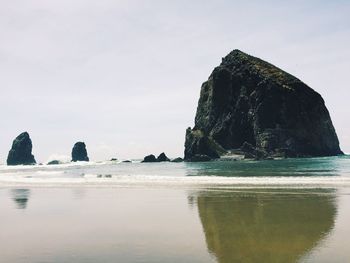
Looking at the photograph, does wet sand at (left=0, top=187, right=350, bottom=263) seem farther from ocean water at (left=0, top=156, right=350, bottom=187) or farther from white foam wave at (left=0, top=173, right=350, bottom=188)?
ocean water at (left=0, top=156, right=350, bottom=187)

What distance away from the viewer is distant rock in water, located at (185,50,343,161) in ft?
535

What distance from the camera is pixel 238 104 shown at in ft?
604

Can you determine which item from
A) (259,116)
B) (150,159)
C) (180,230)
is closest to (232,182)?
(180,230)

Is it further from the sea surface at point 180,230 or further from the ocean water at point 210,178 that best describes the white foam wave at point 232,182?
the sea surface at point 180,230

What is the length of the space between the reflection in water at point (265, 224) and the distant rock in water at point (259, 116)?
131m

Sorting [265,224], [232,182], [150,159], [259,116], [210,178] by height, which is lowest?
[265,224]

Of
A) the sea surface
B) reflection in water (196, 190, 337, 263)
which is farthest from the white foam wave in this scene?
the sea surface

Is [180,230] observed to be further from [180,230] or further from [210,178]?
[210,178]

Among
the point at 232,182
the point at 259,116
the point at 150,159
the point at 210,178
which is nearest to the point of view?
the point at 232,182

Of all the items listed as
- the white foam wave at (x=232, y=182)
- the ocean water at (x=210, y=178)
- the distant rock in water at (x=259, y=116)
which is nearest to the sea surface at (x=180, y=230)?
the white foam wave at (x=232, y=182)

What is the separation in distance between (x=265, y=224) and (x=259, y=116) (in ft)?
529

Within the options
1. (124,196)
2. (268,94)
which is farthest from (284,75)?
(124,196)

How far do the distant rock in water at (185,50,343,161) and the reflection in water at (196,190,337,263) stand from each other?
130613mm

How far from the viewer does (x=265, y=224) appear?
1563 cm
